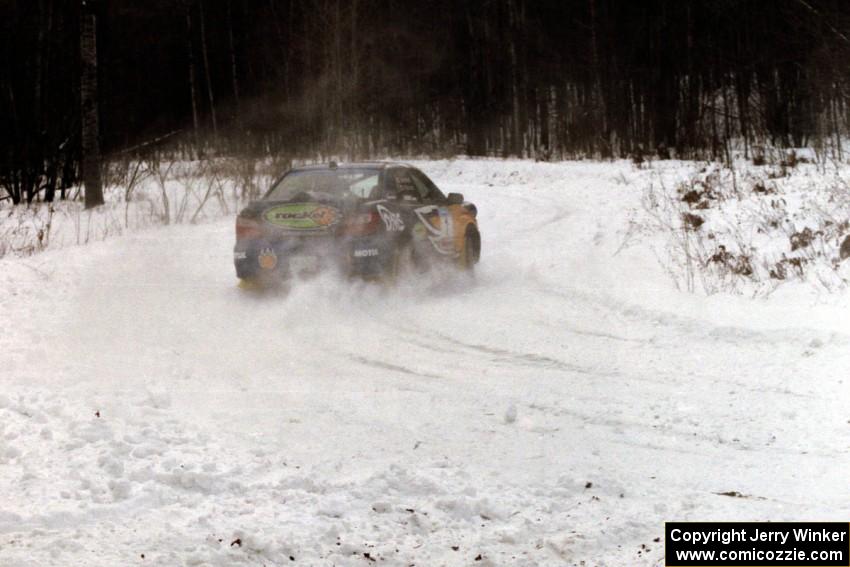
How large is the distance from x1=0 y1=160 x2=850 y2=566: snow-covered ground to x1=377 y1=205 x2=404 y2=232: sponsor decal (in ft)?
2.30

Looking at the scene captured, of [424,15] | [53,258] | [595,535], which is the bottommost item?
[595,535]

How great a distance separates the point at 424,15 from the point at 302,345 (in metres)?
38.9

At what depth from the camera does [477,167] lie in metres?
29.8

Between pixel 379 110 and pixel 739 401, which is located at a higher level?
pixel 379 110

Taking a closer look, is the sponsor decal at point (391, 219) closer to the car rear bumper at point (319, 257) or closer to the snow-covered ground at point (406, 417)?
the car rear bumper at point (319, 257)

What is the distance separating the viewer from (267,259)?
32.1ft

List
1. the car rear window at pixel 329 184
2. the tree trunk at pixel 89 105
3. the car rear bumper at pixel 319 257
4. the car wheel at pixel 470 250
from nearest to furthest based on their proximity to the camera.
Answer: the car rear bumper at pixel 319 257 → the car rear window at pixel 329 184 → the car wheel at pixel 470 250 → the tree trunk at pixel 89 105

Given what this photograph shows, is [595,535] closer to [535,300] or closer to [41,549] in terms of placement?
[41,549]

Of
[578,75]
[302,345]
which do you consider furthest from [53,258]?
[578,75]

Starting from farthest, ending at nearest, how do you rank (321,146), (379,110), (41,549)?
(379,110) → (321,146) → (41,549)

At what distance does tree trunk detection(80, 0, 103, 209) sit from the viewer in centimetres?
1894

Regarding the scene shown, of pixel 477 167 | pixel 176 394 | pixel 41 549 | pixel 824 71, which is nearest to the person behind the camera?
pixel 41 549

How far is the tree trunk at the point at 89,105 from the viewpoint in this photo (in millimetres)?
18938

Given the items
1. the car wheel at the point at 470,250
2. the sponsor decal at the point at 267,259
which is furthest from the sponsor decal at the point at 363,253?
the car wheel at the point at 470,250
